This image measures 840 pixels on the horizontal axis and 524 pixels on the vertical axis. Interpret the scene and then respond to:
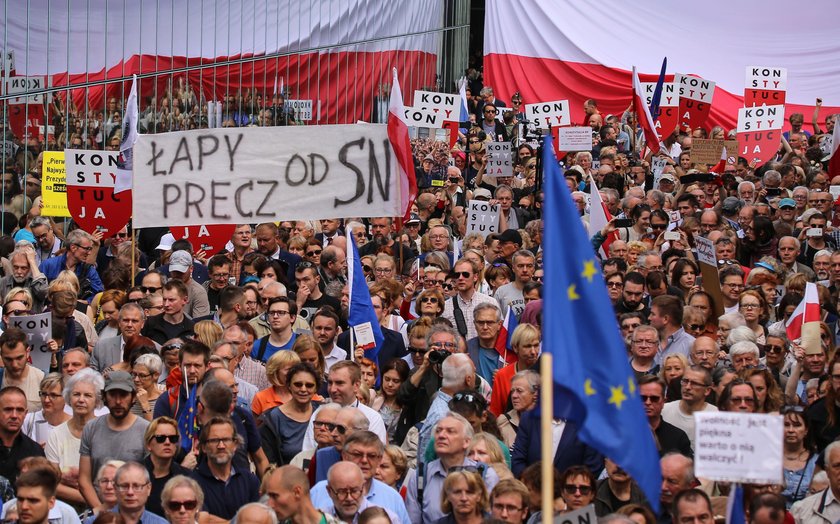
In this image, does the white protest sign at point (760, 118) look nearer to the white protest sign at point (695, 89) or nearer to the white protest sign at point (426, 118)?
the white protest sign at point (695, 89)

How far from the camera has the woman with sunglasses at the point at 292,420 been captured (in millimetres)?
9688

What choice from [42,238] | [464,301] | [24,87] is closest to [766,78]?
[24,87]

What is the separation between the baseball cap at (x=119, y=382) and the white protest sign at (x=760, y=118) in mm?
12606

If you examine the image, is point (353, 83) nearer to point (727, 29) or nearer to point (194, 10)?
point (194, 10)

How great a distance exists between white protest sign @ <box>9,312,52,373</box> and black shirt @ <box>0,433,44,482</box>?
6.62 feet

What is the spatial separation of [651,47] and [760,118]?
30.8 feet

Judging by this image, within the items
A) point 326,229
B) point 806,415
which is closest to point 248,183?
point 806,415

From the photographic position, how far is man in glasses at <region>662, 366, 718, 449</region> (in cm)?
980

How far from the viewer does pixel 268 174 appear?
1084cm

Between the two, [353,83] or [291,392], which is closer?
[291,392]

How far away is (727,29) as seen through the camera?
29500mm

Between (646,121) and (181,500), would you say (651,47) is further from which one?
(181,500)

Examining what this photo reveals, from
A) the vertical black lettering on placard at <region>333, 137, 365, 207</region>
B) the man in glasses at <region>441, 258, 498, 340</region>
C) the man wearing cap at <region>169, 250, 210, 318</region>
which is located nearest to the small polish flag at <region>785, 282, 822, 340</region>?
the man in glasses at <region>441, 258, 498, 340</region>

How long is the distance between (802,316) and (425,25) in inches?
739
